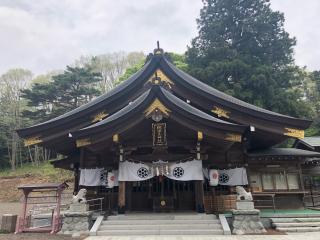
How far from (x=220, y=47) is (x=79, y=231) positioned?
23.5 meters

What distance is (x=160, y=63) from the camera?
14.3 metres

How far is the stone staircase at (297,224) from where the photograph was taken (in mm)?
9717

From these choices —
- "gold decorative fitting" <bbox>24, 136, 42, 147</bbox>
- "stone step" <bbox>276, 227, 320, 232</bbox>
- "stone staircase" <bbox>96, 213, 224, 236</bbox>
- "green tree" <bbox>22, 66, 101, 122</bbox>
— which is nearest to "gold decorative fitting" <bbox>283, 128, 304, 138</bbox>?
"stone step" <bbox>276, 227, 320, 232</bbox>

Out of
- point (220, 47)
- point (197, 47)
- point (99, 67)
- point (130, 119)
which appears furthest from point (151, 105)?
point (99, 67)

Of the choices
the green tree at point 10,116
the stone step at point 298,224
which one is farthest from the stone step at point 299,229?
the green tree at point 10,116

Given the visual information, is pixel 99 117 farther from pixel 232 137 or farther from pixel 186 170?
pixel 232 137

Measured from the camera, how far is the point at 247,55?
28.7 metres

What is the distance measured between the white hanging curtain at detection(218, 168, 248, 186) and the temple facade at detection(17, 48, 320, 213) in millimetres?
42

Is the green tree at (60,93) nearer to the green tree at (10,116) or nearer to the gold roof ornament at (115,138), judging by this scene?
the green tree at (10,116)

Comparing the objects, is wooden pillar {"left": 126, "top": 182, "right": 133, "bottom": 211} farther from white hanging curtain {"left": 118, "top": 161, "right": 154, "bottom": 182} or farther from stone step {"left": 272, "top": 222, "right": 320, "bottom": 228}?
stone step {"left": 272, "top": 222, "right": 320, "bottom": 228}

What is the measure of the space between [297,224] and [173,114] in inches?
228

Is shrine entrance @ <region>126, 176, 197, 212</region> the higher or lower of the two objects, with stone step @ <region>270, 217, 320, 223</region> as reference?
higher

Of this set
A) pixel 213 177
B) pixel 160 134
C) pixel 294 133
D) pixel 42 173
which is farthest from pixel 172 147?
pixel 42 173

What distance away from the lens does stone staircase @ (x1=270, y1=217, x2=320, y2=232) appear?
9.72 m
